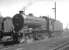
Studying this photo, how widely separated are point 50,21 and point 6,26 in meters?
10.7

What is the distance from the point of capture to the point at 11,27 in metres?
21.6

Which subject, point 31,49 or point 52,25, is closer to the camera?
point 31,49

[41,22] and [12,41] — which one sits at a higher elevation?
[41,22]

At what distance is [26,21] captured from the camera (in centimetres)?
2161

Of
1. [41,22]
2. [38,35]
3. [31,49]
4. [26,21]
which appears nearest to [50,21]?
[41,22]

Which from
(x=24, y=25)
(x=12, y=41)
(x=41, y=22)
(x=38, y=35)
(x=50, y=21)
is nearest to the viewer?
(x=12, y=41)

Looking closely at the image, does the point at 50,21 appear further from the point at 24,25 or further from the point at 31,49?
the point at 31,49

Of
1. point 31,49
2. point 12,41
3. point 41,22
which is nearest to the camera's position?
point 31,49

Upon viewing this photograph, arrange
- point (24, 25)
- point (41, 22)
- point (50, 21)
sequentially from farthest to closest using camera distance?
point (50, 21), point (41, 22), point (24, 25)

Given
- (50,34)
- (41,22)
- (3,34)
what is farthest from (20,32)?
(50,34)

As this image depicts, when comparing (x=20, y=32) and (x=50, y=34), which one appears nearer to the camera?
(x=20, y=32)

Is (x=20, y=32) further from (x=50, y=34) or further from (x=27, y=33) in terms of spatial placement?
(x=50, y=34)

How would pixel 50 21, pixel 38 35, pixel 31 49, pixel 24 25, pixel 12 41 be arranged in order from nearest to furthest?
1. pixel 31 49
2. pixel 12 41
3. pixel 24 25
4. pixel 38 35
5. pixel 50 21

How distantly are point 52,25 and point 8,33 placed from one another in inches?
469
